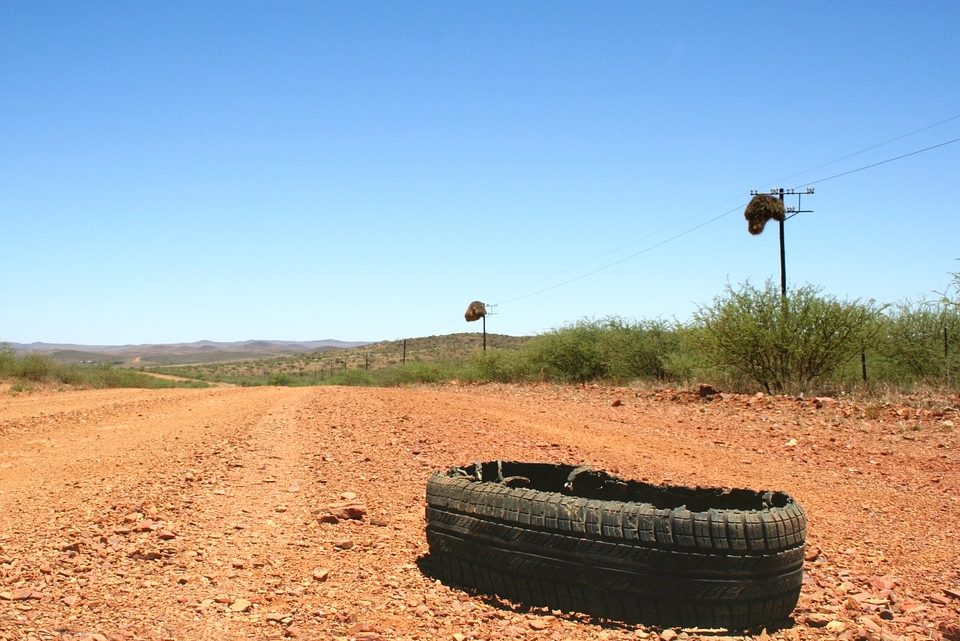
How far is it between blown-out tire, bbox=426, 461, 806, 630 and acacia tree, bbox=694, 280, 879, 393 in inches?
647

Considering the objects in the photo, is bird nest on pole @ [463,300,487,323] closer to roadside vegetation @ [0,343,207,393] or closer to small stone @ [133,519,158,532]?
roadside vegetation @ [0,343,207,393]

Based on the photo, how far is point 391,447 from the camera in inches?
378

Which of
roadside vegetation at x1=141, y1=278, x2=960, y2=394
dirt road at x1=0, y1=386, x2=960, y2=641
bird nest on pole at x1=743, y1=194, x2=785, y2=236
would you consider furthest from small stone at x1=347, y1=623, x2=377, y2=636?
bird nest on pole at x1=743, y1=194, x2=785, y2=236

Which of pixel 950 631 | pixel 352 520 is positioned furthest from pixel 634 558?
pixel 352 520

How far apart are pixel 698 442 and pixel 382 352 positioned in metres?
90.6

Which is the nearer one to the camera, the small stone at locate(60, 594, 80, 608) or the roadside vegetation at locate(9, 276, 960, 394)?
the small stone at locate(60, 594, 80, 608)

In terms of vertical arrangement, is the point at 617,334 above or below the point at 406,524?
above

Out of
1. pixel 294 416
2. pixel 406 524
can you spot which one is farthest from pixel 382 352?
pixel 406 524

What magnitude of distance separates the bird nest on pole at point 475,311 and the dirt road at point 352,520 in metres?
44.1

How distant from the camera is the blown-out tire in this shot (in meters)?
4.21

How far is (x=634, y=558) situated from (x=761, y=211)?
1271 inches

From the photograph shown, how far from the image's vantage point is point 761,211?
111ft

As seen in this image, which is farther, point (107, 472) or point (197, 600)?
point (107, 472)

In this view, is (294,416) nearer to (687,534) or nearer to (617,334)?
(687,534)
